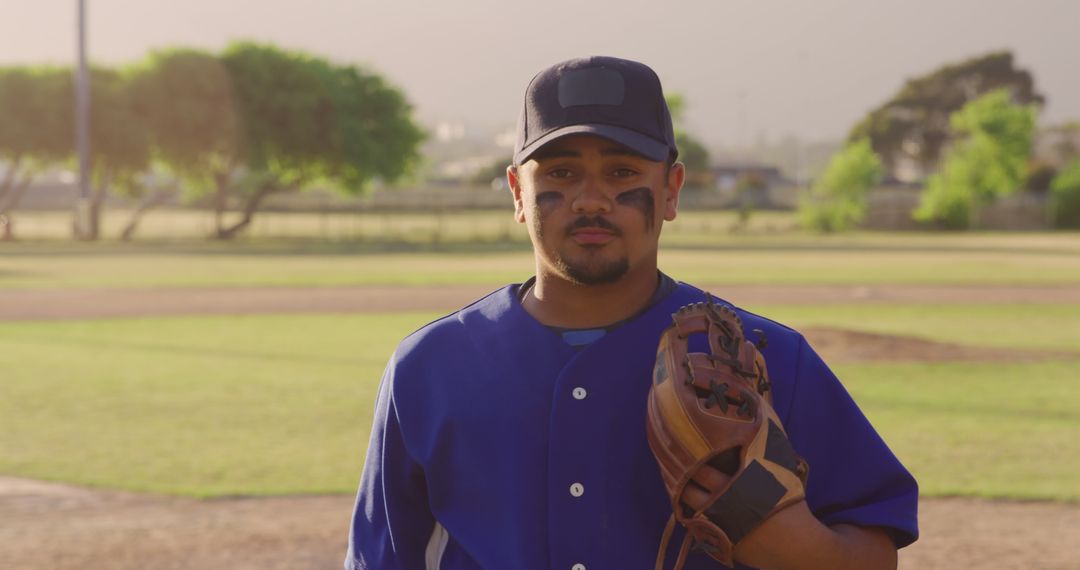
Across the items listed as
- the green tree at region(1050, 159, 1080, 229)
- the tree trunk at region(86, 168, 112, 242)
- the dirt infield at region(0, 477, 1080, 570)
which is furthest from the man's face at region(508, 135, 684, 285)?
the green tree at region(1050, 159, 1080, 229)

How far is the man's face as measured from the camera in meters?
2.42

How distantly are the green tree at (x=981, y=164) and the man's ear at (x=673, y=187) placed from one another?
234ft

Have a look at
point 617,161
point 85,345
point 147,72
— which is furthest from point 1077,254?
point 617,161

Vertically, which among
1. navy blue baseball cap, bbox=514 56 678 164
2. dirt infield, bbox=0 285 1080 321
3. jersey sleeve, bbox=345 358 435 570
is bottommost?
dirt infield, bbox=0 285 1080 321

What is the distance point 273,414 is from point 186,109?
47135mm

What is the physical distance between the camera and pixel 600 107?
2.43 m

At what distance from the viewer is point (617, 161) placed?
2461mm

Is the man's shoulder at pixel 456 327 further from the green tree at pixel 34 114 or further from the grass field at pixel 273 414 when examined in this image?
the green tree at pixel 34 114

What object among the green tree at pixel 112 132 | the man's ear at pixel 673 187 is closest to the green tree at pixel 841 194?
the green tree at pixel 112 132

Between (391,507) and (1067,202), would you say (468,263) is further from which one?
(1067,202)

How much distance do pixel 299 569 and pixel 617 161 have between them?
484cm

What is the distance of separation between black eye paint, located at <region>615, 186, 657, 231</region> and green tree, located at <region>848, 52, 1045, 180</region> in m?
133

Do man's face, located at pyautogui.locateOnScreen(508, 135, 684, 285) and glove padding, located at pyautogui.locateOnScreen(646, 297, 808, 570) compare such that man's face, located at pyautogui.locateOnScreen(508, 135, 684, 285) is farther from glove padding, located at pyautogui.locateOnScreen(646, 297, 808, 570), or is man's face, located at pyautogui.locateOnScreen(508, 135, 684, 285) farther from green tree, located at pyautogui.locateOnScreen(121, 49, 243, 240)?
green tree, located at pyautogui.locateOnScreen(121, 49, 243, 240)

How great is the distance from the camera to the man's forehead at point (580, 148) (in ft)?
8.00
